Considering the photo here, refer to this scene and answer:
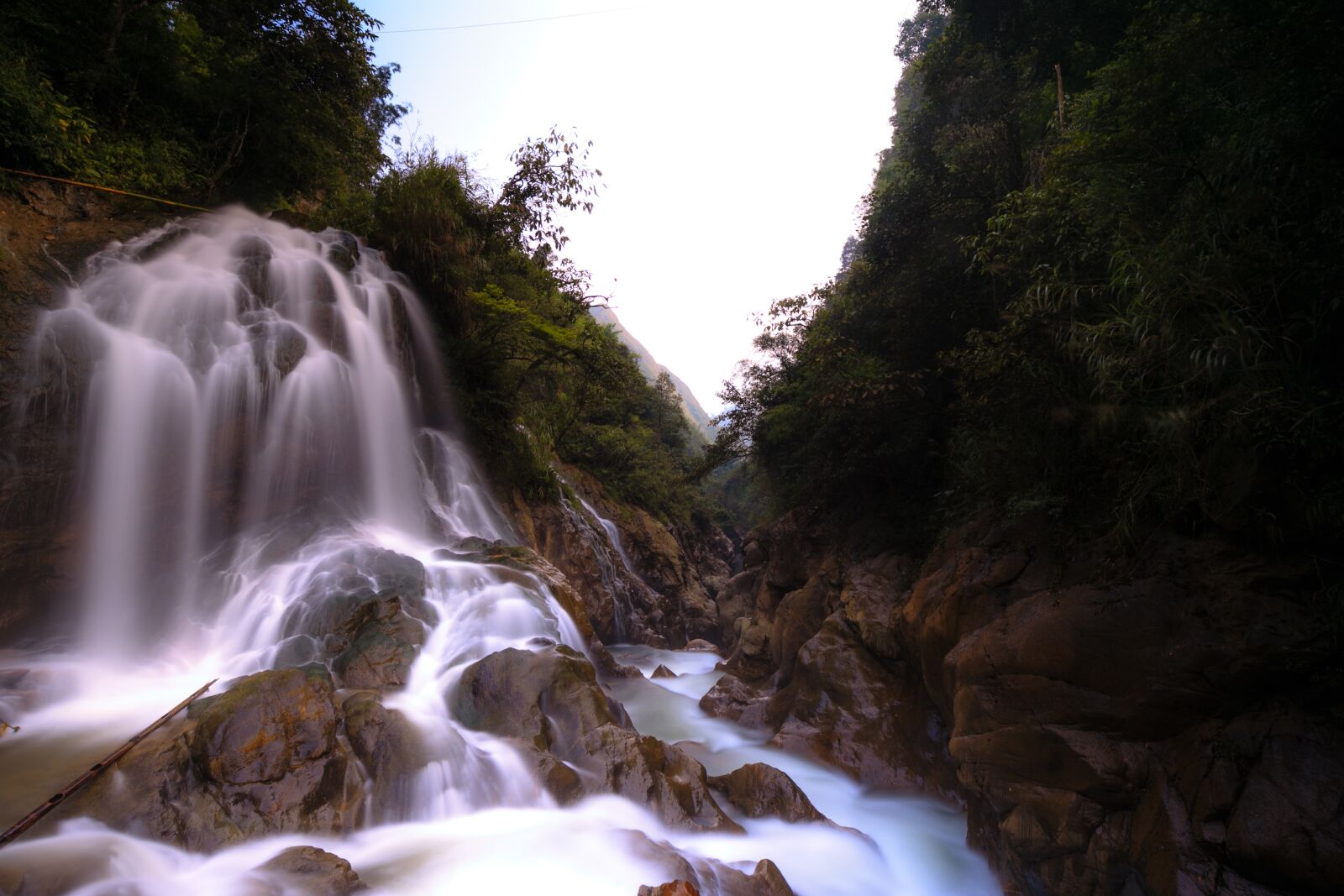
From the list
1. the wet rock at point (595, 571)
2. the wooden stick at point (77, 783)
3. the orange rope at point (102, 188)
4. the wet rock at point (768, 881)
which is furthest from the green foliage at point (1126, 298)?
the orange rope at point (102, 188)

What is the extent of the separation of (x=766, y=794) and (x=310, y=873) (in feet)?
13.4

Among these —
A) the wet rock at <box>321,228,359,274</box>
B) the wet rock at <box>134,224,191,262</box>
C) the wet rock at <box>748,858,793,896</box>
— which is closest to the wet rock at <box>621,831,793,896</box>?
the wet rock at <box>748,858,793,896</box>

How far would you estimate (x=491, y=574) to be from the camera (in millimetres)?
7738

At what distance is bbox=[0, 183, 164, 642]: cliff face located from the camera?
614 cm

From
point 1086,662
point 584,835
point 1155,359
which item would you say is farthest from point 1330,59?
point 584,835

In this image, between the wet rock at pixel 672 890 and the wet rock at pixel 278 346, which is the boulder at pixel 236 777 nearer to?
the wet rock at pixel 672 890

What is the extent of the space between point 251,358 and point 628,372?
789 cm

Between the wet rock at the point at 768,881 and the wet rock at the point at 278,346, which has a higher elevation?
the wet rock at the point at 278,346

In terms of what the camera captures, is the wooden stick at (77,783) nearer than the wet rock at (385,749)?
Yes

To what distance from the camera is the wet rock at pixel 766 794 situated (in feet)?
19.3

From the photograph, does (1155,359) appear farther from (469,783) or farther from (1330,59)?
(469,783)

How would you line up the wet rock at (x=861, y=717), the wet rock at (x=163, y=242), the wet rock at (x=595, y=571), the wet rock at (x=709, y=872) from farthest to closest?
1. the wet rock at (x=595, y=571)
2. the wet rock at (x=163, y=242)
3. the wet rock at (x=861, y=717)
4. the wet rock at (x=709, y=872)

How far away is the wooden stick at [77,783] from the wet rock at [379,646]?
49.6 inches

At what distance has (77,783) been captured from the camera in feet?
13.0
